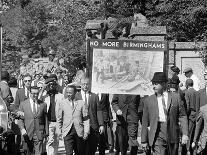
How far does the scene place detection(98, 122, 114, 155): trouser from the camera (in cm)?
1642

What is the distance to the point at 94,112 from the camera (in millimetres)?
15609

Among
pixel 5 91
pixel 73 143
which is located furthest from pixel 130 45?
pixel 5 91

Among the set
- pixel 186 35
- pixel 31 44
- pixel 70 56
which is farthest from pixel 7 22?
pixel 186 35

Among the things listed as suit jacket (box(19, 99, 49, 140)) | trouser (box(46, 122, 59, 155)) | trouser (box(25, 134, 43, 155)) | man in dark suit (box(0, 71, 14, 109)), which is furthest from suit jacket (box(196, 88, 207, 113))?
man in dark suit (box(0, 71, 14, 109))

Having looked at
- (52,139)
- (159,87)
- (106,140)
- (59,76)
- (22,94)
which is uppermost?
(59,76)

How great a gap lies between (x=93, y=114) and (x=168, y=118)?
9.80 ft

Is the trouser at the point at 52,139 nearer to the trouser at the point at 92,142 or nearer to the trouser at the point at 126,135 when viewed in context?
the trouser at the point at 92,142

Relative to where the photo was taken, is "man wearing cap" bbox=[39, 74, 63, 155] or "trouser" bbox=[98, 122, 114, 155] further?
"trouser" bbox=[98, 122, 114, 155]

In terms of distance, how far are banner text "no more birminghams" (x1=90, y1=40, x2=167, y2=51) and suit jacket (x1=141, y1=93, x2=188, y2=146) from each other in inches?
79.8

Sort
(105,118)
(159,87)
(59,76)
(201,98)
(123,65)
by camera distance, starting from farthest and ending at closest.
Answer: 1. (59,76)
2. (105,118)
3. (201,98)
4. (123,65)
5. (159,87)

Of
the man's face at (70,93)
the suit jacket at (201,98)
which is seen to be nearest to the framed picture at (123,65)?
the man's face at (70,93)

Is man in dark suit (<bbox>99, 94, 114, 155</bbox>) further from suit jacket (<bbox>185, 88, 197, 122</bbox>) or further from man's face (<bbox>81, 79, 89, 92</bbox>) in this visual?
suit jacket (<bbox>185, 88, 197, 122</bbox>)

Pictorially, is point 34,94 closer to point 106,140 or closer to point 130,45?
point 130,45

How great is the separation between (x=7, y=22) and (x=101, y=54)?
48592mm
